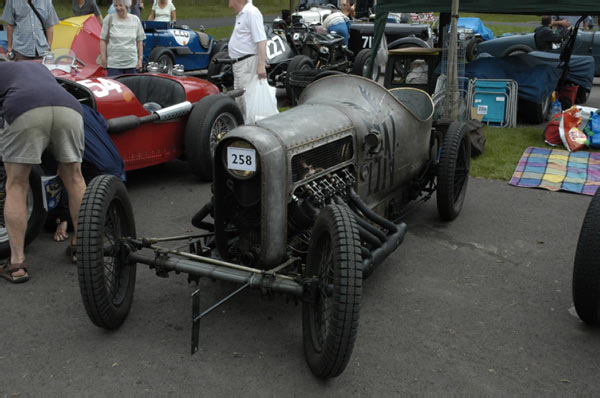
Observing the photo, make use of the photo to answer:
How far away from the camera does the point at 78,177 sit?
13.8 feet

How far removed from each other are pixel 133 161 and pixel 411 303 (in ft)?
10.6

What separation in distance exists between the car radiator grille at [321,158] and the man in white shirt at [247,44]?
129 inches

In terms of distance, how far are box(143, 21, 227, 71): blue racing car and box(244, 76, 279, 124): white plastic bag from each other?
166 inches

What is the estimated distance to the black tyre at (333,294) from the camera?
2.70m

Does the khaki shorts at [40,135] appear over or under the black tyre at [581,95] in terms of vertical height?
over

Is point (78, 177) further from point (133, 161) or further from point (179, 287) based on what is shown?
point (133, 161)

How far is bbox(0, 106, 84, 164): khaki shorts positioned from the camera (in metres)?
3.86

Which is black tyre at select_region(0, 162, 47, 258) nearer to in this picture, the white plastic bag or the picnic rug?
the white plastic bag

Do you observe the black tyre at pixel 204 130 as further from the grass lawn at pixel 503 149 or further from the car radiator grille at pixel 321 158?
the grass lawn at pixel 503 149


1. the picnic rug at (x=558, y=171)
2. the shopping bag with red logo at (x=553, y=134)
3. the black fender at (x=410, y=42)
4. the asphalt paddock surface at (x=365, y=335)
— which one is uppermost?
the black fender at (x=410, y=42)

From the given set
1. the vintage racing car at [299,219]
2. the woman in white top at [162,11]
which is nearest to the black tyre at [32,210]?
the vintage racing car at [299,219]

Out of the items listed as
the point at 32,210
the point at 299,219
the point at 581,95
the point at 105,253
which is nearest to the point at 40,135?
the point at 32,210

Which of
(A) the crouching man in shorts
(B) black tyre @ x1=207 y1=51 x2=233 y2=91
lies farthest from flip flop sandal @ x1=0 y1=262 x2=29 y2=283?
(B) black tyre @ x1=207 y1=51 x2=233 y2=91

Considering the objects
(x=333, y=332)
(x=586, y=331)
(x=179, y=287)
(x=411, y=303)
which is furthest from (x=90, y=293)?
(x=586, y=331)
